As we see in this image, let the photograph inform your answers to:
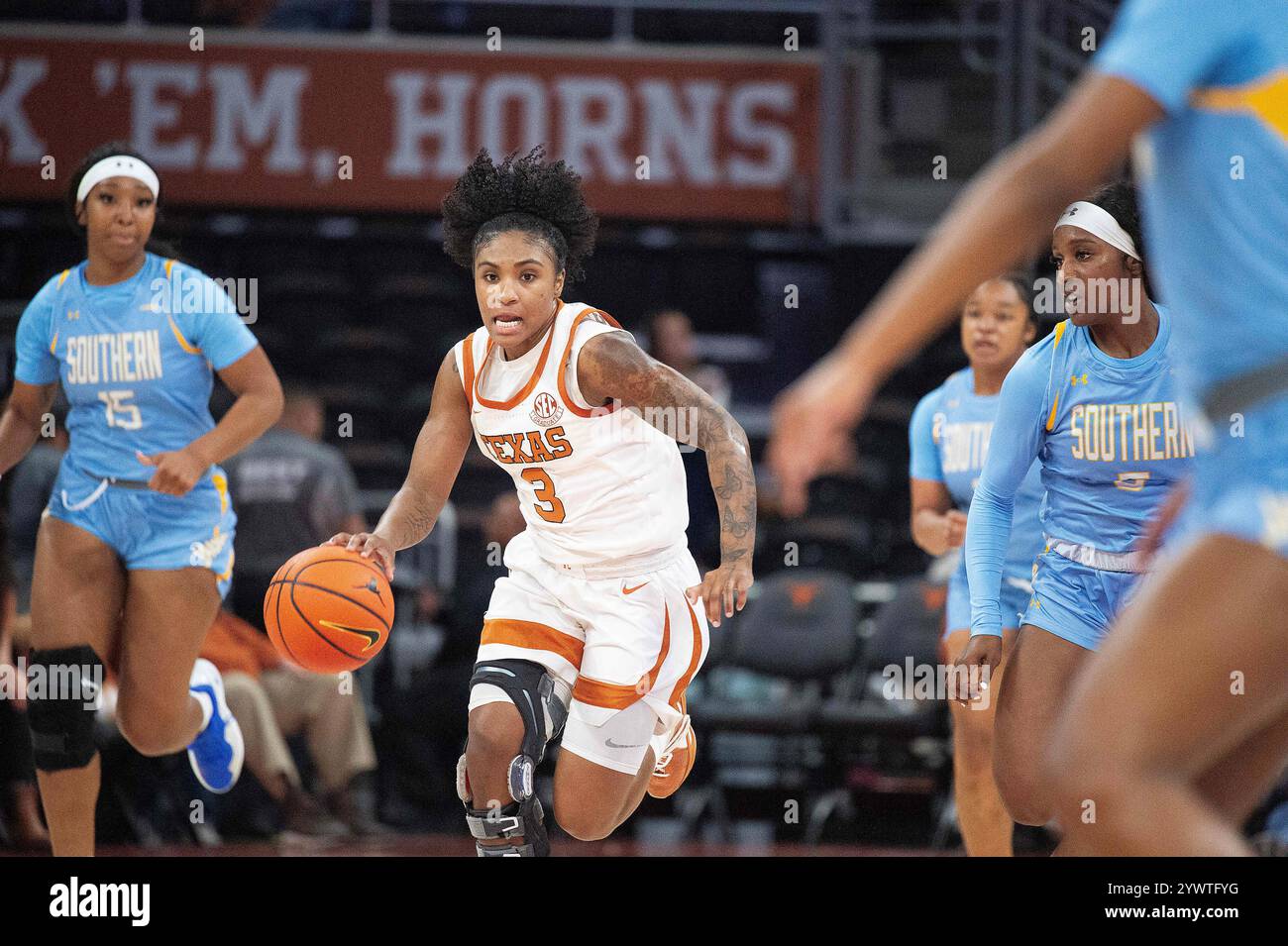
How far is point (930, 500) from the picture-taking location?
5.83 meters

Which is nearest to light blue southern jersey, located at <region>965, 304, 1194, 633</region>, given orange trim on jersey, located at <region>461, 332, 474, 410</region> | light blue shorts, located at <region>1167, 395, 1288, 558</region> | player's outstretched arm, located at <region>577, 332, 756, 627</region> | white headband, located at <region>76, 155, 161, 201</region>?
player's outstretched arm, located at <region>577, 332, 756, 627</region>

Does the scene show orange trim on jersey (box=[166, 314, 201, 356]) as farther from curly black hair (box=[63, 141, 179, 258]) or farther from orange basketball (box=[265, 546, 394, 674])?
orange basketball (box=[265, 546, 394, 674])

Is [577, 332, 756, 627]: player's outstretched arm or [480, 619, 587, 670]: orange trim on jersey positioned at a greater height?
[577, 332, 756, 627]: player's outstretched arm

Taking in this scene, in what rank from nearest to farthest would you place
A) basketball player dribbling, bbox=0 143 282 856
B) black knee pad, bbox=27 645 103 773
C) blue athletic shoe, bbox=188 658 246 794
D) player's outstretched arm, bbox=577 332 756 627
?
1. player's outstretched arm, bbox=577 332 756 627
2. black knee pad, bbox=27 645 103 773
3. basketball player dribbling, bbox=0 143 282 856
4. blue athletic shoe, bbox=188 658 246 794

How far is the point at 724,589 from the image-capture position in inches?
157

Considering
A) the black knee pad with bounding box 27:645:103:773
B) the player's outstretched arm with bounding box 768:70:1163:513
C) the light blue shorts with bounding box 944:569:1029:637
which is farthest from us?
Result: the light blue shorts with bounding box 944:569:1029:637

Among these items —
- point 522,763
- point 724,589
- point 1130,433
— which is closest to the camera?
point 724,589

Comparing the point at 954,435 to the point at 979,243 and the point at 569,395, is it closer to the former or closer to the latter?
the point at 569,395

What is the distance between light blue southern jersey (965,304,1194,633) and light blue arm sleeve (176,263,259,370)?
2.47m

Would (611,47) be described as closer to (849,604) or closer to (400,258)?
(400,258)

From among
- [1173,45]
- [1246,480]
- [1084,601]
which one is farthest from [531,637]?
[1173,45]

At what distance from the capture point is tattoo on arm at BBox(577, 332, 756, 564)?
4.20m

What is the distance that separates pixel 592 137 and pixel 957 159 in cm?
242

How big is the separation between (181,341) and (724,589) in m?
2.25
